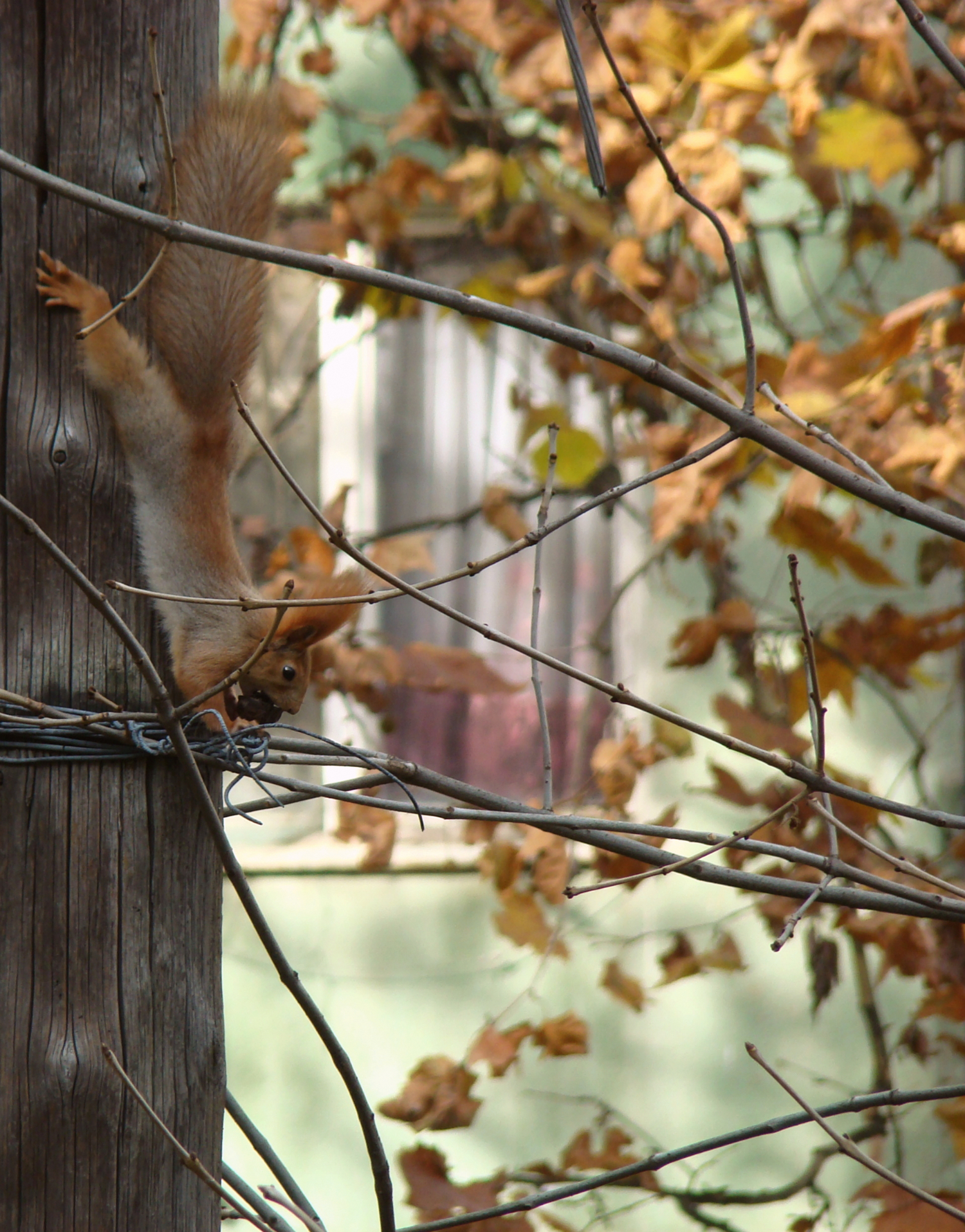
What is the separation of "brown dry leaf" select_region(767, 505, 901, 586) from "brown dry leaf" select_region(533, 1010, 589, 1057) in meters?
0.89

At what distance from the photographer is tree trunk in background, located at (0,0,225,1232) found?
2.76 ft

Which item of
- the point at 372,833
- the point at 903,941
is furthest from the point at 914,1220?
the point at 372,833

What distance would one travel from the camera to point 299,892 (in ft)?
9.39

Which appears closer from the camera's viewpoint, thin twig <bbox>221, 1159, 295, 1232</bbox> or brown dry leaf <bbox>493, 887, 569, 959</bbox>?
thin twig <bbox>221, 1159, 295, 1232</bbox>

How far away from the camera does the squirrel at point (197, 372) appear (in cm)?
91

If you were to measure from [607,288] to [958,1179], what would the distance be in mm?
2207

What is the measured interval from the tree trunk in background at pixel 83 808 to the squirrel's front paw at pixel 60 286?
11mm

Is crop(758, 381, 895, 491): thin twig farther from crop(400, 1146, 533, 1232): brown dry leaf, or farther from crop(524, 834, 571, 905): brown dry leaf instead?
crop(400, 1146, 533, 1232): brown dry leaf

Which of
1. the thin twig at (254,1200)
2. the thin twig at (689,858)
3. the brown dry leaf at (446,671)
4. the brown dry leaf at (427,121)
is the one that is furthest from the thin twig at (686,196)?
the brown dry leaf at (427,121)

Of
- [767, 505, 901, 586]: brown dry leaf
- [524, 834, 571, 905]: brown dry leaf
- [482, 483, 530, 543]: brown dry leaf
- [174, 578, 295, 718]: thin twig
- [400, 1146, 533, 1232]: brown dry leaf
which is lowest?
[400, 1146, 533, 1232]: brown dry leaf

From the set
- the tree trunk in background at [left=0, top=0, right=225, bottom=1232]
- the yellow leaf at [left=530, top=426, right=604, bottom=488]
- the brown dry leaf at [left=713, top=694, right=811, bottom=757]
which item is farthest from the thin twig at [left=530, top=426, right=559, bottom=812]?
the yellow leaf at [left=530, top=426, right=604, bottom=488]

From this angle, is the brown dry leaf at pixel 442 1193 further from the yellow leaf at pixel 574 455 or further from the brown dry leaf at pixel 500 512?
the yellow leaf at pixel 574 455

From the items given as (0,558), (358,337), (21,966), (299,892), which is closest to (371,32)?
(358,337)

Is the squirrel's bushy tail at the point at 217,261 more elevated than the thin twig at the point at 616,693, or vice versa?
the squirrel's bushy tail at the point at 217,261
